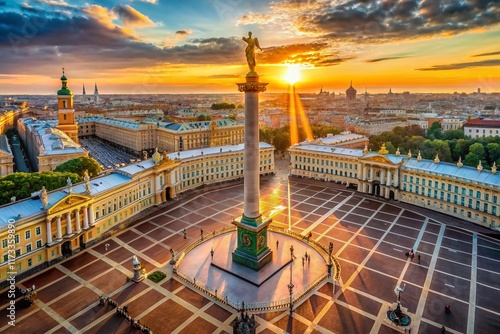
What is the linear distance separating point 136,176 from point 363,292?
4698 cm

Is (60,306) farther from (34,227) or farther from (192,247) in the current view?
(192,247)

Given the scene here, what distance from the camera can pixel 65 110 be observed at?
12612 centimetres

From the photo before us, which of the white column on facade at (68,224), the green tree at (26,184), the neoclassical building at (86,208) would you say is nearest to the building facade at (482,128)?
the neoclassical building at (86,208)

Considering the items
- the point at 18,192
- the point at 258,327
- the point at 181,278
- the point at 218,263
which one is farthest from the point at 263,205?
the point at 18,192

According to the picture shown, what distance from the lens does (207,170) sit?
92000 mm

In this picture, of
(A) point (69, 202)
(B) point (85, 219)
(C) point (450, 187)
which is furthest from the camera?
(C) point (450, 187)

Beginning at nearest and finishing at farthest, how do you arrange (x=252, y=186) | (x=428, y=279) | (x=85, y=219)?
(x=428, y=279) < (x=252, y=186) < (x=85, y=219)

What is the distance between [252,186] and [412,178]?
47069mm

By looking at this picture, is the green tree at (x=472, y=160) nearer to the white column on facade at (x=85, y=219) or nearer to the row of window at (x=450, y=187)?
the row of window at (x=450, y=187)

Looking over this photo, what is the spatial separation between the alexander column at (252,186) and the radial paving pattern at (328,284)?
352 inches

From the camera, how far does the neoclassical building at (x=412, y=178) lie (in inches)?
2635

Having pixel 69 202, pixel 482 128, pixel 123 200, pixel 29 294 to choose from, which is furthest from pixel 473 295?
pixel 482 128

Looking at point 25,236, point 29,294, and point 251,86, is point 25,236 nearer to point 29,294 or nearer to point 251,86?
point 29,294

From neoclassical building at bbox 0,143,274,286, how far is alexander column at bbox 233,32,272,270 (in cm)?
2574
